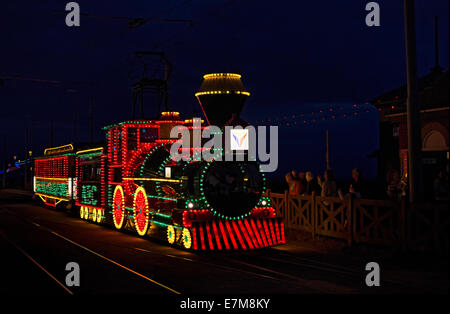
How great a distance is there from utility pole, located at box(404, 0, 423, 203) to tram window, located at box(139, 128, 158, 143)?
26.8ft

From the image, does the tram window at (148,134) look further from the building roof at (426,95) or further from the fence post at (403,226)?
the fence post at (403,226)

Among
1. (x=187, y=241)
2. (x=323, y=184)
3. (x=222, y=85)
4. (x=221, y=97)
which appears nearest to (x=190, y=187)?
(x=187, y=241)

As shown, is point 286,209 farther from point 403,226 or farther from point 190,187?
point 403,226

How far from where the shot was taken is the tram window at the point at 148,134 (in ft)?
54.0

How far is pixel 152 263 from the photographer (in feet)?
35.7

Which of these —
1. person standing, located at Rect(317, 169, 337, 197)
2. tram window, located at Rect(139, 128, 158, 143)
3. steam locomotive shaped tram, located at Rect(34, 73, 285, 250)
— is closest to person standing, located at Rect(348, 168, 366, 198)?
person standing, located at Rect(317, 169, 337, 197)

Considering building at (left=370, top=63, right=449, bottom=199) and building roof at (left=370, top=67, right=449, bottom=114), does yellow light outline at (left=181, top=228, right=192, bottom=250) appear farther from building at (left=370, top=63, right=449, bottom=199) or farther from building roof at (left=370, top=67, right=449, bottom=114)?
building at (left=370, top=63, right=449, bottom=199)

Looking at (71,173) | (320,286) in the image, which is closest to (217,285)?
(320,286)

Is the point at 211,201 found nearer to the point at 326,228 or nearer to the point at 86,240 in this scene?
the point at 326,228

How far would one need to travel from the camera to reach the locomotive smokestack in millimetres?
13586

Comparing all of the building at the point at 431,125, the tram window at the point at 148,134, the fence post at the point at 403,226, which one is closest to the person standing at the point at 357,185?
the fence post at the point at 403,226

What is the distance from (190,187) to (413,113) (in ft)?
16.7

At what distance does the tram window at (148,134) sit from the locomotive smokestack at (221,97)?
3097 mm

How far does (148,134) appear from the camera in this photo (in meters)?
16.6
